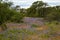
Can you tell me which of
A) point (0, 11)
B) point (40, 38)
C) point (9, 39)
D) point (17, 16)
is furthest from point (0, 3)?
point (17, 16)

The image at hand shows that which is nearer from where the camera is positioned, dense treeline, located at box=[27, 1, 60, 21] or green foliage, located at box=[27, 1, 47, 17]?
dense treeline, located at box=[27, 1, 60, 21]

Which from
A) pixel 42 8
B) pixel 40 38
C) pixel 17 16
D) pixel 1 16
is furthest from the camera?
pixel 42 8

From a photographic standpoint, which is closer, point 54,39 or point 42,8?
point 54,39

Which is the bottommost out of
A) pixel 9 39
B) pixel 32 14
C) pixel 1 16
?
pixel 32 14

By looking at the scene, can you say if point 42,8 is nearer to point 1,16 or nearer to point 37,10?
point 37,10

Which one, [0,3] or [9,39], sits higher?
[0,3]

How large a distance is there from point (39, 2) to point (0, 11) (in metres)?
24.2

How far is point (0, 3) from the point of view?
38.1 ft

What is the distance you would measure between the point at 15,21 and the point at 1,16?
13138 millimetres

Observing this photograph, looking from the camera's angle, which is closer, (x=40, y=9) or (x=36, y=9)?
(x=40, y=9)

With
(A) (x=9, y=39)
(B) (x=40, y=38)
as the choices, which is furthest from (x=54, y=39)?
(A) (x=9, y=39)

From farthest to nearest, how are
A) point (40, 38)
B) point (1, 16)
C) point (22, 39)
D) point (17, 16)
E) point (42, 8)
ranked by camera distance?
point (42, 8) → point (17, 16) → point (40, 38) → point (22, 39) → point (1, 16)

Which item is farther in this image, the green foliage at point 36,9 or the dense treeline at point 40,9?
the green foliage at point 36,9

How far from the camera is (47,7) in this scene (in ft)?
114
